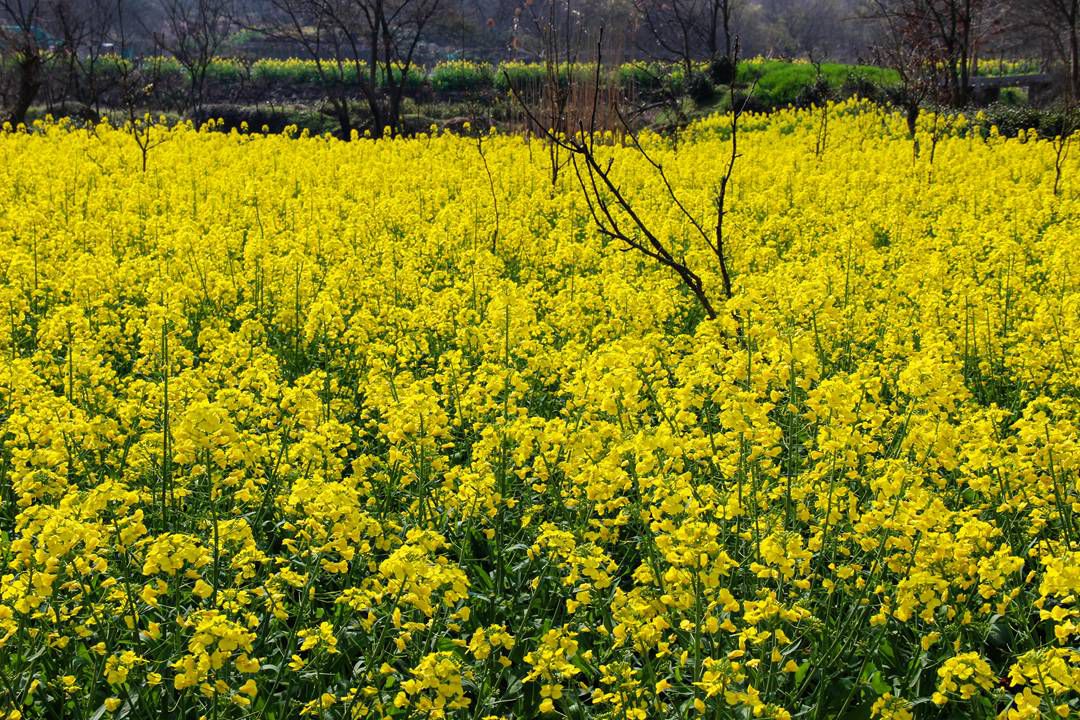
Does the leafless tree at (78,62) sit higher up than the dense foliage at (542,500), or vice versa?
the leafless tree at (78,62)

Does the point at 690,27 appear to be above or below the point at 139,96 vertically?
above

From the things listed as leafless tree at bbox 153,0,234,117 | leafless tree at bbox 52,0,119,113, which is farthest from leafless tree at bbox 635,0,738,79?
leafless tree at bbox 52,0,119,113

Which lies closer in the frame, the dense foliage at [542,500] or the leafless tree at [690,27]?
the dense foliage at [542,500]

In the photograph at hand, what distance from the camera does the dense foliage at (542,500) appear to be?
256cm

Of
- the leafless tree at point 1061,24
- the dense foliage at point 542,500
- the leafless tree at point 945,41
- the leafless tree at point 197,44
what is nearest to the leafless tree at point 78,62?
the leafless tree at point 197,44

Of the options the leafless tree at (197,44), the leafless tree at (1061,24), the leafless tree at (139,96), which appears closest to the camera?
the leafless tree at (139,96)

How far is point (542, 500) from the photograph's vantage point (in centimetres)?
391

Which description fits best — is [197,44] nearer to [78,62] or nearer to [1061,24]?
[78,62]

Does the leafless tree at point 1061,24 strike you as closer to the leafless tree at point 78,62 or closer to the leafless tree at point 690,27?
the leafless tree at point 690,27

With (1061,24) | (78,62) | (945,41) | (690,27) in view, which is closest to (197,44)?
(78,62)

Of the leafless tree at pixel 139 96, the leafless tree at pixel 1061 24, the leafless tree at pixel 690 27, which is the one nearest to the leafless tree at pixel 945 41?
the leafless tree at pixel 1061 24

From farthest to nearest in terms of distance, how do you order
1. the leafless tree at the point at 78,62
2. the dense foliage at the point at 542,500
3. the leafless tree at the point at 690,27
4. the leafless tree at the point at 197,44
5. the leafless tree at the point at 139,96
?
1. the leafless tree at the point at 197,44
2. the leafless tree at the point at 78,62
3. the leafless tree at the point at 690,27
4. the leafless tree at the point at 139,96
5. the dense foliage at the point at 542,500

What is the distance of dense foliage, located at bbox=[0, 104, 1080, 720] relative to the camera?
8.41 feet

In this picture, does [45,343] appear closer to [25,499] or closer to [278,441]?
[278,441]
